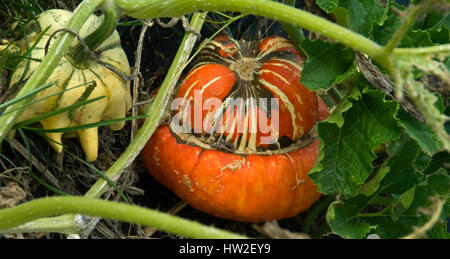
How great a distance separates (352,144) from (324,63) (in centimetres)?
18

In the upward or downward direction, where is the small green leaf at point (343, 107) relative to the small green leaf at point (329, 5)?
downward

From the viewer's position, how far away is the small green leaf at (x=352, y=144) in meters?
1.17

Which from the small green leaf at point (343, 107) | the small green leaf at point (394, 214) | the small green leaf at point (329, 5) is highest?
the small green leaf at point (329, 5)

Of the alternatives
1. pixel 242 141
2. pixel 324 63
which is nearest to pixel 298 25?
pixel 324 63

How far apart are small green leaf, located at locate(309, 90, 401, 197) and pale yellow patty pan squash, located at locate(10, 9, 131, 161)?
1.50 ft

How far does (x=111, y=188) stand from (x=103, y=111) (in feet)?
0.58

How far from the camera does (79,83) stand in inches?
46.9

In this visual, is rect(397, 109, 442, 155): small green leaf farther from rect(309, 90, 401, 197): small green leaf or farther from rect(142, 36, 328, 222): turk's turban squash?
rect(142, 36, 328, 222): turk's turban squash

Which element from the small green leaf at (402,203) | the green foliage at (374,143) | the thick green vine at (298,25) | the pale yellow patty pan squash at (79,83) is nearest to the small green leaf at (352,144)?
the green foliage at (374,143)

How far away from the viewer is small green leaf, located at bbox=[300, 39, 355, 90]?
45.8 inches

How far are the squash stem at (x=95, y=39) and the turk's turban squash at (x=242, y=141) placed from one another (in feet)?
0.99

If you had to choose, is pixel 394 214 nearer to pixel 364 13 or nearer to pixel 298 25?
pixel 364 13

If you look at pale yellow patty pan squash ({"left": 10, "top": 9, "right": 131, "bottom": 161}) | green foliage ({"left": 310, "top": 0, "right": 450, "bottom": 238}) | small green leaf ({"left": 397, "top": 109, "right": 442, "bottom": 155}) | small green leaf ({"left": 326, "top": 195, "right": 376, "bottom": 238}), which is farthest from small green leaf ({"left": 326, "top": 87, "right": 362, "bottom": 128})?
pale yellow patty pan squash ({"left": 10, "top": 9, "right": 131, "bottom": 161})

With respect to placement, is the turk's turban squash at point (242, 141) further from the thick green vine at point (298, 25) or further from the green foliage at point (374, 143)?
the thick green vine at point (298, 25)
